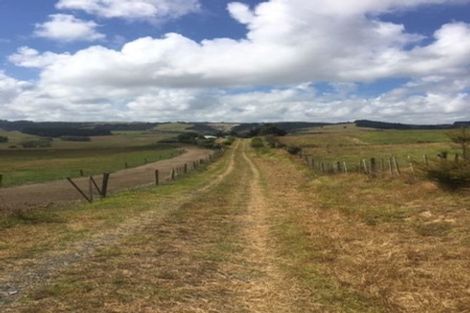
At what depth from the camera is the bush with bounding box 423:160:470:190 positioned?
747 inches

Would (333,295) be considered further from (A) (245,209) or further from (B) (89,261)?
(A) (245,209)

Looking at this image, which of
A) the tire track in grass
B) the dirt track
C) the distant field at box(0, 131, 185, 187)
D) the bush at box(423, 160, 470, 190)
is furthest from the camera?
the distant field at box(0, 131, 185, 187)

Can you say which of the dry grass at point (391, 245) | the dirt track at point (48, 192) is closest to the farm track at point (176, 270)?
the dry grass at point (391, 245)

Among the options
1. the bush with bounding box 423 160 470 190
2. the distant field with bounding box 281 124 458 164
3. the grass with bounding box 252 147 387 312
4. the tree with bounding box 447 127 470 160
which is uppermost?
the tree with bounding box 447 127 470 160

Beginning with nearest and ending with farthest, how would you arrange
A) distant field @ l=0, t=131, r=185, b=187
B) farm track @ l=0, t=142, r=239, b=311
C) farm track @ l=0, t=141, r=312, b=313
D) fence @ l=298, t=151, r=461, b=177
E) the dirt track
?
1. farm track @ l=0, t=141, r=312, b=313
2. farm track @ l=0, t=142, r=239, b=311
3. fence @ l=298, t=151, r=461, b=177
4. the dirt track
5. distant field @ l=0, t=131, r=185, b=187

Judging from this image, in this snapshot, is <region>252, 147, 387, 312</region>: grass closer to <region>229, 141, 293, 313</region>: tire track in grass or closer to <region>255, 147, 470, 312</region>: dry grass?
<region>255, 147, 470, 312</region>: dry grass

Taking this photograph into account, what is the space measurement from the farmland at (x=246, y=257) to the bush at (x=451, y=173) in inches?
15.8

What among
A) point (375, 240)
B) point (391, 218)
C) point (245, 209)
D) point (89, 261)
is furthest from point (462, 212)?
point (89, 261)

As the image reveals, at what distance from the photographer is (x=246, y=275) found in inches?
403

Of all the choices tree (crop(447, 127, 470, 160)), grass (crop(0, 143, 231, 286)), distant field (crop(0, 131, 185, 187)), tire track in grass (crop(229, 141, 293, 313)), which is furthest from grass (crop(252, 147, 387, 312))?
distant field (crop(0, 131, 185, 187))

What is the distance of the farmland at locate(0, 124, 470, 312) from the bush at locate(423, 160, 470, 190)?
15.8 inches

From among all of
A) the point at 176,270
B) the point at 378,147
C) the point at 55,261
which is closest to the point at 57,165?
the point at 378,147

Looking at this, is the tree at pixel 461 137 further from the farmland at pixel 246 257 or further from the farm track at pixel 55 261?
the farm track at pixel 55 261

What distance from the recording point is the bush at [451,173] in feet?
62.3
